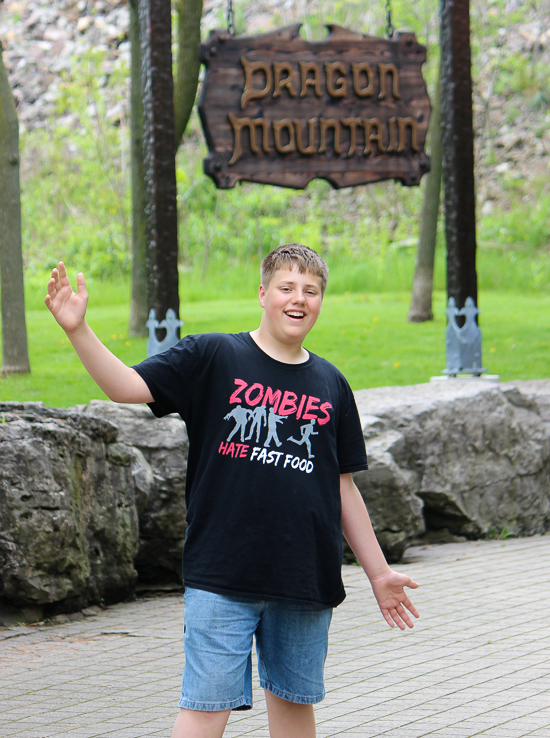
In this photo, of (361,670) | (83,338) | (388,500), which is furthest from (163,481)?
(83,338)

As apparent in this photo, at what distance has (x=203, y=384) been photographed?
8.04ft

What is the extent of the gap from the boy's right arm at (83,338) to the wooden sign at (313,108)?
4365 millimetres

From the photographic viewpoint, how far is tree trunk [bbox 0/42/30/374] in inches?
322

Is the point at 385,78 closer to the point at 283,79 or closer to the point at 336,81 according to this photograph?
the point at 336,81

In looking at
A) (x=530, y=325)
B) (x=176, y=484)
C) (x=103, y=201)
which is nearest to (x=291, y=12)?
(x=103, y=201)

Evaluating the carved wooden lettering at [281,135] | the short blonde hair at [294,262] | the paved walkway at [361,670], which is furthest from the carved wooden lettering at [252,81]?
the short blonde hair at [294,262]

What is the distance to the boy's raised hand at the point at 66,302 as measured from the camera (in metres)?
2.29

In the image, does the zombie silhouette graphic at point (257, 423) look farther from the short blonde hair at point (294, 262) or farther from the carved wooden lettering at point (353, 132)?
the carved wooden lettering at point (353, 132)

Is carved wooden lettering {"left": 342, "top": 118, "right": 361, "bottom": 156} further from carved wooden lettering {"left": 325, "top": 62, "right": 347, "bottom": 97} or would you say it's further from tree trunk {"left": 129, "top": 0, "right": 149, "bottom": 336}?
tree trunk {"left": 129, "top": 0, "right": 149, "bottom": 336}

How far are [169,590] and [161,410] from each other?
3.23m

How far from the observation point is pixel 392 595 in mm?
2553

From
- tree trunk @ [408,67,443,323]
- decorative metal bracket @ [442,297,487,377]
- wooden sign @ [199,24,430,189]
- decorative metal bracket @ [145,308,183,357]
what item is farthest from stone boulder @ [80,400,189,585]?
tree trunk @ [408,67,443,323]

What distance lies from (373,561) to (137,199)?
830cm

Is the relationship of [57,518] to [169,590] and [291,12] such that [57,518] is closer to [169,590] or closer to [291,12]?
[169,590]
